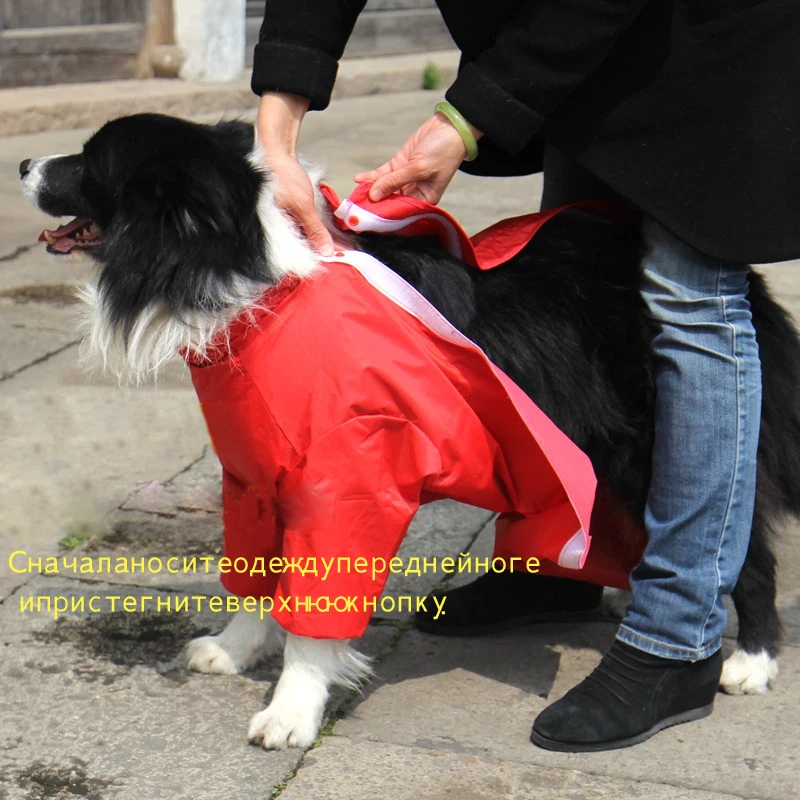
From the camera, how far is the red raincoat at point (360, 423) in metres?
2.23

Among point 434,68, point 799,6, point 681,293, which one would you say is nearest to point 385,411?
point 681,293

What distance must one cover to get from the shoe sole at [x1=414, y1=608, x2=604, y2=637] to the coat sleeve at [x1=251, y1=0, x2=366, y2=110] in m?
1.24

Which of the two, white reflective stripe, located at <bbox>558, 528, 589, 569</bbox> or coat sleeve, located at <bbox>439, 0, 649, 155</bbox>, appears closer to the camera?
coat sleeve, located at <bbox>439, 0, 649, 155</bbox>

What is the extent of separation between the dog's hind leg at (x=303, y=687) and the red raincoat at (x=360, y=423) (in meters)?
0.13

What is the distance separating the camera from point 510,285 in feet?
8.06

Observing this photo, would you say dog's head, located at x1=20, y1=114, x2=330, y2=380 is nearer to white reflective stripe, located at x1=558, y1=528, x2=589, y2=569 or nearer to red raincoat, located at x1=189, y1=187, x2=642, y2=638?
red raincoat, located at x1=189, y1=187, x2=642, y2=638

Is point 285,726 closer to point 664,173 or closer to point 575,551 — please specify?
point 575,551

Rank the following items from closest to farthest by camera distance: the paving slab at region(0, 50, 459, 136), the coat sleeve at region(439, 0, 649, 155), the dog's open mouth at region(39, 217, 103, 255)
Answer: the coat sleeve at region(439, 0, 649, 155), the dog's open mouth at region(39, 217, 103, 255), the paving slab at region(0, 50, 459, 136)

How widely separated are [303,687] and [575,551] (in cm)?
61

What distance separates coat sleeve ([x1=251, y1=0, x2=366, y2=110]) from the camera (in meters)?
2.40

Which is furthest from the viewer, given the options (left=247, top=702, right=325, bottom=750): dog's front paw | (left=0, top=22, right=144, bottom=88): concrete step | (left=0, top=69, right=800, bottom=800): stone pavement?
(left=0, top=22, right=144, bottom=88): concrete step

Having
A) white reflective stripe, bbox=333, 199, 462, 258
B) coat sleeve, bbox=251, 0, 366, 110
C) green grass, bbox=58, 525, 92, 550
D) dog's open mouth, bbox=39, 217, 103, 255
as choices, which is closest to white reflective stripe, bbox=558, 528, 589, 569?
white reflective stripe, bbox=333, 199, 462, 258

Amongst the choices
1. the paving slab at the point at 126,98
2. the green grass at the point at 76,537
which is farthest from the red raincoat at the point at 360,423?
the paving slab at the point at 126,98

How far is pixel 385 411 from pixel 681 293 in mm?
609
